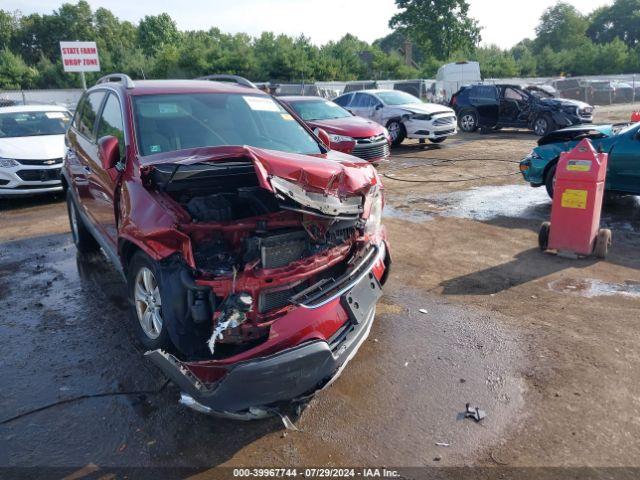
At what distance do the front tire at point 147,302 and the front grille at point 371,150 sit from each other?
8.07 meters

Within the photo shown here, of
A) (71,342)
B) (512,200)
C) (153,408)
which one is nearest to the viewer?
(153,408)

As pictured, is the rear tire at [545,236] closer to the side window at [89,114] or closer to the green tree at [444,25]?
the side window at [89,114]

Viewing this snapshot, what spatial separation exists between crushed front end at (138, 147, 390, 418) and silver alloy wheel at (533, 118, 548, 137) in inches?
621

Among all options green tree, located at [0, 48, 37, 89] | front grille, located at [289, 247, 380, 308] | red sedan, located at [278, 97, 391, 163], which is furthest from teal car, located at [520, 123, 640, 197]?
green tree, located at [0, 48, 37, 89]

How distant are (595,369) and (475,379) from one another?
2.86ft

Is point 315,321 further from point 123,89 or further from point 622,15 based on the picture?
point 622,15

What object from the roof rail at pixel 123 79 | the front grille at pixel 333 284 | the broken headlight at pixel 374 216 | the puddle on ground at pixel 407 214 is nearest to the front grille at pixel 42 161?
the roof rail at pixel 123 79

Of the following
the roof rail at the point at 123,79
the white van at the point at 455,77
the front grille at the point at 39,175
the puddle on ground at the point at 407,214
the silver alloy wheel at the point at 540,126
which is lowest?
the puddle on ground at the point at 407,214

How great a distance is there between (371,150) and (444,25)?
46.0m

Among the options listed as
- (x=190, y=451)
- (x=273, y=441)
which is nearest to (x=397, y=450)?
(x=273, y=441)

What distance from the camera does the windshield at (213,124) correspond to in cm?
411

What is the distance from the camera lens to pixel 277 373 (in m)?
2.62

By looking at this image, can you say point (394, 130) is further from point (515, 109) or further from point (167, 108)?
point (167, 108)

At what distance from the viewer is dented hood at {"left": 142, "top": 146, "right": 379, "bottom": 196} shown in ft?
9.25
